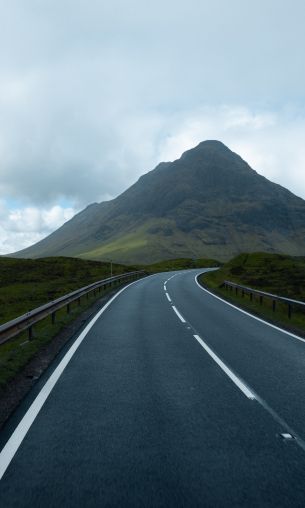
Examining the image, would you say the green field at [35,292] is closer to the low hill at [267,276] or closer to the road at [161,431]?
the road at [161,431]

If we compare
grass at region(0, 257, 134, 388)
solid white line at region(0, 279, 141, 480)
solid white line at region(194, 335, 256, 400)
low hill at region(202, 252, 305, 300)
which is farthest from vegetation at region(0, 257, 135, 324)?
solid white line at region(194, 335, 256, 400)

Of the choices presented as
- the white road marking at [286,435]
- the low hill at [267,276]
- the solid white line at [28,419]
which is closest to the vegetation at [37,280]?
the low hill at [267,276]

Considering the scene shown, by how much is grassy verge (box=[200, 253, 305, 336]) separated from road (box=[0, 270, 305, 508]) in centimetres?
595

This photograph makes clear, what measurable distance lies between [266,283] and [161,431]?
30.0m

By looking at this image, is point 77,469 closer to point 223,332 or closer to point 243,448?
point 243,448

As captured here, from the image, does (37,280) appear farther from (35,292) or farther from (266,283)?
(266,283)

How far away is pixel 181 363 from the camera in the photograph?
8383mm

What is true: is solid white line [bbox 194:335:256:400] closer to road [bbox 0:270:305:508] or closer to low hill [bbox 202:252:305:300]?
road [bbox 0:270:305:508]

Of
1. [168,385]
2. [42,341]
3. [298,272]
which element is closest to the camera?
[168,385]

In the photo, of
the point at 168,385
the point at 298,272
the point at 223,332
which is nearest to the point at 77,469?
the point at 168,385

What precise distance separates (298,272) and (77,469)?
39764 mm

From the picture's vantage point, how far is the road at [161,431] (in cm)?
366

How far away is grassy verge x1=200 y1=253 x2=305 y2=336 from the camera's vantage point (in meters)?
17.7

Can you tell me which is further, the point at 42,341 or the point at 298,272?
the point at 298,272
